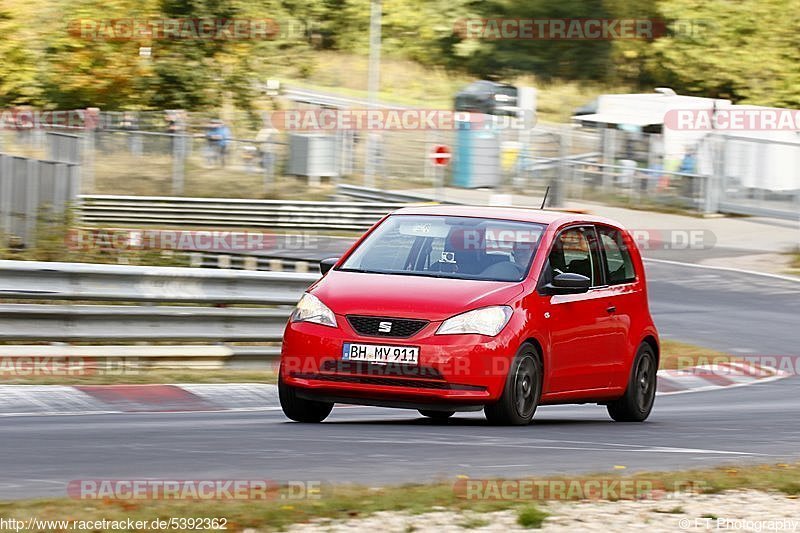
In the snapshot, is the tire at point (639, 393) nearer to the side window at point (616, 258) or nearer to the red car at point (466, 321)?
the red car at point (466, 321)

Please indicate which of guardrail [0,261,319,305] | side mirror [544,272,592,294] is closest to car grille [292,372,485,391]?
side mirror [544,272,592,294]

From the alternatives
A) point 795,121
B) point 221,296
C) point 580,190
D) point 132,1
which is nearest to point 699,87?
point 795,121

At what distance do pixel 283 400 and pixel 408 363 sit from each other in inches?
41.1

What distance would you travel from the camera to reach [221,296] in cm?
1372

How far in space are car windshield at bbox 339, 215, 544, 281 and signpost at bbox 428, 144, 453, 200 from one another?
24.7 metres

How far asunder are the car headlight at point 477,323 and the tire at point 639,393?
2.34 m

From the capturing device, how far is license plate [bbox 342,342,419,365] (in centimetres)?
973

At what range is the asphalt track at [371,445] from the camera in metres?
7.49

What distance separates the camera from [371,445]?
8.81m

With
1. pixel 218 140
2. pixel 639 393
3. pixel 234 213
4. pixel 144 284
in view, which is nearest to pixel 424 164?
pixel 218 140

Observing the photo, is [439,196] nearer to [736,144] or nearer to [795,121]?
[736,144]

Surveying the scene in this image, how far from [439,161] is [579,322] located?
2496 cm

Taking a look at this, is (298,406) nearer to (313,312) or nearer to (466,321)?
(313,312)

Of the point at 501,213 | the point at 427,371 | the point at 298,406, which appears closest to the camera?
the point at 427,371
